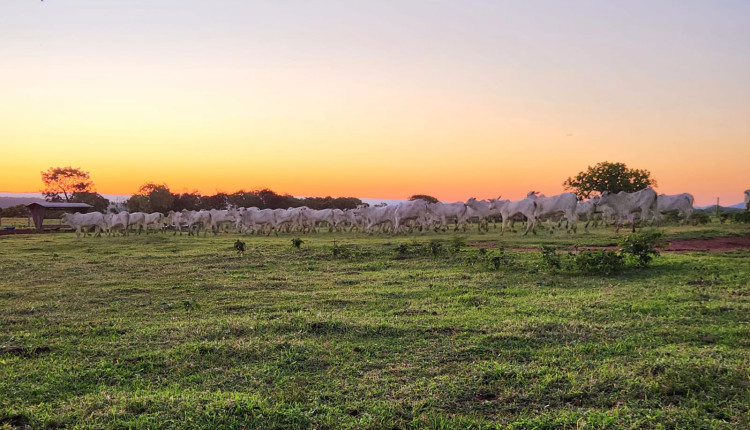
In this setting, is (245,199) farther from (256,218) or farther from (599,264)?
(599,264)

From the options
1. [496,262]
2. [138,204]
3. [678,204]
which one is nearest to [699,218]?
[678,204]

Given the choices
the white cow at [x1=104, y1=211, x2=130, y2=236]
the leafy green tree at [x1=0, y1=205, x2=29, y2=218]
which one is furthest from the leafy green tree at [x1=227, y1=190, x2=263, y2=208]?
the white cow at [x1=104, y1=211, x2=130, y2=236]

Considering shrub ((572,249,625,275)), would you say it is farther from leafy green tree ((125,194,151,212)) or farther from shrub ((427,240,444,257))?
leafy green tree ((125,194,151,212))

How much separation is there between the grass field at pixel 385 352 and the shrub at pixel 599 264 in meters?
0.25

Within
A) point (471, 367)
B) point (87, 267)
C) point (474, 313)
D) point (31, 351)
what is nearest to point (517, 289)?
point (474, 313)

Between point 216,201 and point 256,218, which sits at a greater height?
point 216,201

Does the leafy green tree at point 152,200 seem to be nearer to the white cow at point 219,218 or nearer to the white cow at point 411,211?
the white cow at point 219,218

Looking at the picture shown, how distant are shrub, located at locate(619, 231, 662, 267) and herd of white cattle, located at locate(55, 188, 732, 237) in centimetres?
1279

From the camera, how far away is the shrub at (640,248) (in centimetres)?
1111

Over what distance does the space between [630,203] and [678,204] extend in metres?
6.75

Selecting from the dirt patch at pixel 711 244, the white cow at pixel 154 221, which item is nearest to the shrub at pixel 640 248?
the dirt patch at pixel 711 244

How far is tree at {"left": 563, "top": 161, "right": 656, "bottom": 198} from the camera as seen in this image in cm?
4338

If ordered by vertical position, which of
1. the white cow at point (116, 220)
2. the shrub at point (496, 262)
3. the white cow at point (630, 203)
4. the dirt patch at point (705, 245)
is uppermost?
the white cow at point (630, 203)

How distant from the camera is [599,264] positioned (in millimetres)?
10750
